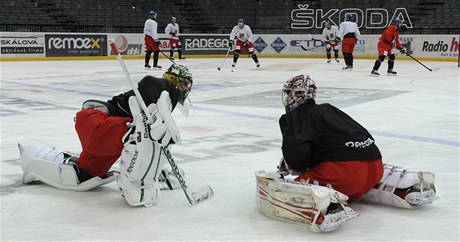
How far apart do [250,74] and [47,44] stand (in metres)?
7.50

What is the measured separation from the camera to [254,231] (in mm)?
2697

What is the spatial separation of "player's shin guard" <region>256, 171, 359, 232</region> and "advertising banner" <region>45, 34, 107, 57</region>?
52.7 feet

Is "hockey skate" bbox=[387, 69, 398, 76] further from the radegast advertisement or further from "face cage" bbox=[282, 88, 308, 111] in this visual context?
"face cage" bbox=[282, 88, 308, 111]

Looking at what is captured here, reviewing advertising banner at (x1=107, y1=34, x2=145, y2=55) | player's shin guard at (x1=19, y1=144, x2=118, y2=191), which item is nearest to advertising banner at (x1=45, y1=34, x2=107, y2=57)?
Answer: advertising banner at (x1=107, y1=34, x2=145, y2=55)

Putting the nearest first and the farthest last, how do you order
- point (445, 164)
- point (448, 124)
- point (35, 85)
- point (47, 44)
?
point (445, 164) → point (448, 124) → point (35, 85) → point (47, 44)

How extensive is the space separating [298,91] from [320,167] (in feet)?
1.26

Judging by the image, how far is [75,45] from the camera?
18.3 m

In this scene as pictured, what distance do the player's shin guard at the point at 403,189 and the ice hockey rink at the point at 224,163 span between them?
0.05 m

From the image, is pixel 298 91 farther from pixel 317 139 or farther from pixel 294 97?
pixel 317 139

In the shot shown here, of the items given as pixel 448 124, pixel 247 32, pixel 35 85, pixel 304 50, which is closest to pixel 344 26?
pixel 247 32

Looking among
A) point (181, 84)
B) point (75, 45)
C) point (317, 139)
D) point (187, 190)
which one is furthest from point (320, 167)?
point (75, 45)

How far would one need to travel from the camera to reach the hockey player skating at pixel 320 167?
2.72 m

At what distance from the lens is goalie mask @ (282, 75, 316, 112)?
9.42ft

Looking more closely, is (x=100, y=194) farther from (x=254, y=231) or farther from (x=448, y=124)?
(x=448, y=124)
